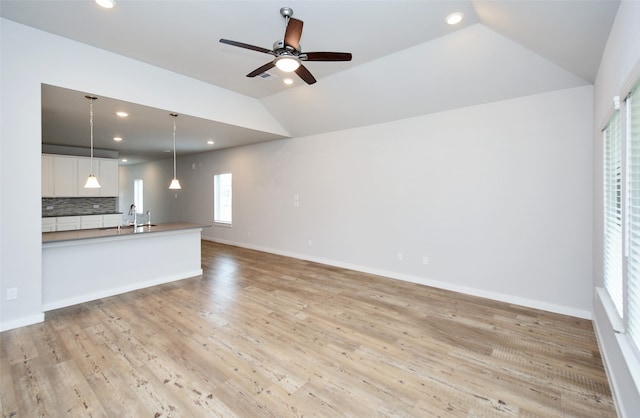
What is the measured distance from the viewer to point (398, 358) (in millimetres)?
2529

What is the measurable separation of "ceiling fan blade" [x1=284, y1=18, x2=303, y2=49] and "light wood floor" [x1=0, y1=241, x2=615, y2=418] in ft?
8.84

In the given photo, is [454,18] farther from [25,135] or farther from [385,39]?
[25,135]

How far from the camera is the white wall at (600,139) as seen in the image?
1.60m

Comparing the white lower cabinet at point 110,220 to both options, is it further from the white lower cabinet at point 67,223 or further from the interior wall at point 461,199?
the interior wall at point 461,199

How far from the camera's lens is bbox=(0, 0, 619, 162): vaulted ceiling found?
8.63 ft

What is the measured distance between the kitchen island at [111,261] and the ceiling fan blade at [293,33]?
3420 mm

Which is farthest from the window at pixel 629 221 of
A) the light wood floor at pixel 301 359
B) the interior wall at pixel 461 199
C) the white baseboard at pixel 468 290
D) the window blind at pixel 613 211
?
the white baseboard at pixel 468 290

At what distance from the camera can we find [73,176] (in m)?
6.88

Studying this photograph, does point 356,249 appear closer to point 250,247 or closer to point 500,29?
point 250,247

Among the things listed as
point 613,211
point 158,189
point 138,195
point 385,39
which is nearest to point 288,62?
point 385,39

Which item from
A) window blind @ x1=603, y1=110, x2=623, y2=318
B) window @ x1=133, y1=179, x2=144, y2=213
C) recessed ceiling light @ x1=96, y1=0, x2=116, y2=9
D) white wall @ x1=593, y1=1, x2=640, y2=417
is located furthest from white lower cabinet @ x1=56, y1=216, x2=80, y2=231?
window blind @ x1=603, y1=110, x2=623, y2=318

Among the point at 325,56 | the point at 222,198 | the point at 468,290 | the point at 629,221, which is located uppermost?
the point at 325,56

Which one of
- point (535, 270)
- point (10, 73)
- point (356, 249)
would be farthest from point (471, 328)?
point (10, 73)

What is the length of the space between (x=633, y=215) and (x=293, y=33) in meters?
2.64
